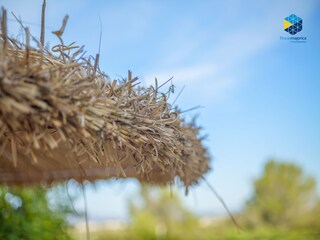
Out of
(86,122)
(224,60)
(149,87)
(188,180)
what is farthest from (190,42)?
(86,122)

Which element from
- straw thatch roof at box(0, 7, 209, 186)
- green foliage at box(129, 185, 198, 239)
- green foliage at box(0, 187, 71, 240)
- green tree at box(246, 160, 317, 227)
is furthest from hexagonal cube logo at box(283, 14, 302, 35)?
green tree at box(246, 160, 317, 227)

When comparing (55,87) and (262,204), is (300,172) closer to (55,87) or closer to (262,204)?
(262,204)

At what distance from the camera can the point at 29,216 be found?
13.2 ft

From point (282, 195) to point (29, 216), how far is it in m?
12.5

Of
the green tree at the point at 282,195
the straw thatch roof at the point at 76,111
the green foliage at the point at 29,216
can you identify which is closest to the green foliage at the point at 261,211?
the green tree at the point at 282,195

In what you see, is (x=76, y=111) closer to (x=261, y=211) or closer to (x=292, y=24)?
(x=292, y=24)

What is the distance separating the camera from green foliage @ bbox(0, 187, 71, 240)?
146 inches

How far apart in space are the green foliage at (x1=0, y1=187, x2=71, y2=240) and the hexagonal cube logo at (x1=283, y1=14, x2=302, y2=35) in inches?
109

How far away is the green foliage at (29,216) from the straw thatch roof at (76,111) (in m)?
2.19

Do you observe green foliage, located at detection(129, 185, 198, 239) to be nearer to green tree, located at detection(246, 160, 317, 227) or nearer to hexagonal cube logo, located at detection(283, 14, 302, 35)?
green tree, located at detection(246, 160, 317, 227)

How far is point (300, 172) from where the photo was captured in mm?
14891

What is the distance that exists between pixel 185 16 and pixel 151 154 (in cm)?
442

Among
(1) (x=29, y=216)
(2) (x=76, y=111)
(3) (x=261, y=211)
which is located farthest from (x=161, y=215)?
(2) (x=76, y=111)

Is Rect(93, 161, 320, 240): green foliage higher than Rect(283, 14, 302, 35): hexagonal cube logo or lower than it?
lower
